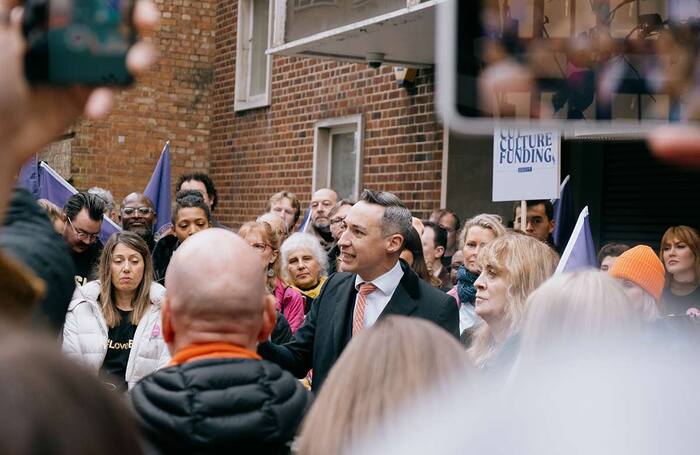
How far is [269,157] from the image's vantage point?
13.8 m

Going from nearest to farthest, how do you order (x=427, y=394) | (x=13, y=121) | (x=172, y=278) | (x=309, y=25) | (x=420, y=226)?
(x=13, y=121) → (x=427, y=394) → (x=172, y=278) → (x=420, y=226) → (x=309, y=25)

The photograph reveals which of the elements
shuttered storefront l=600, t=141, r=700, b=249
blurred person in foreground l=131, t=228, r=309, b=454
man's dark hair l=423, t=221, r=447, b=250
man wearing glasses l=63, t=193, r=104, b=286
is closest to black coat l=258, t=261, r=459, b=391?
blurred person in foreground l=131, t=228, r=309, b=454

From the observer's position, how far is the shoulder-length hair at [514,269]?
4.68 m

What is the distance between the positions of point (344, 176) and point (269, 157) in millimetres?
1643

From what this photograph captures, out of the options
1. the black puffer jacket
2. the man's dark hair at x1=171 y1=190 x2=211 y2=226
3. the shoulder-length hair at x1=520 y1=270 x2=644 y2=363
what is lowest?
the black puffer jacket

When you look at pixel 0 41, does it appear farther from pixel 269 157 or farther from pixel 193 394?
pixel 269 157

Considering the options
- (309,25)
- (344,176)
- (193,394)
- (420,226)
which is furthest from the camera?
(344,176)

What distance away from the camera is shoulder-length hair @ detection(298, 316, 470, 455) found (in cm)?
200

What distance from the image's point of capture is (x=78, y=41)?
4.47 ft

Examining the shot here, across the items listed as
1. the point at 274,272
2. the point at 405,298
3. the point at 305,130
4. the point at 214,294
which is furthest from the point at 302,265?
the point at 305,130

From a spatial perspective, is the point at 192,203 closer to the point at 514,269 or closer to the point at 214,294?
the point at 514,269

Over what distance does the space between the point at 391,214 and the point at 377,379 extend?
363 cm

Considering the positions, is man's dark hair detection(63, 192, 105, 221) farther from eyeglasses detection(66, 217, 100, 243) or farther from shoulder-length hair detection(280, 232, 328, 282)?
shoulder-length hair detection(280, 232, 328, 282)

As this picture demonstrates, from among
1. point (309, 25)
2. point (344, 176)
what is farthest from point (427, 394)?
point (344, 176)
